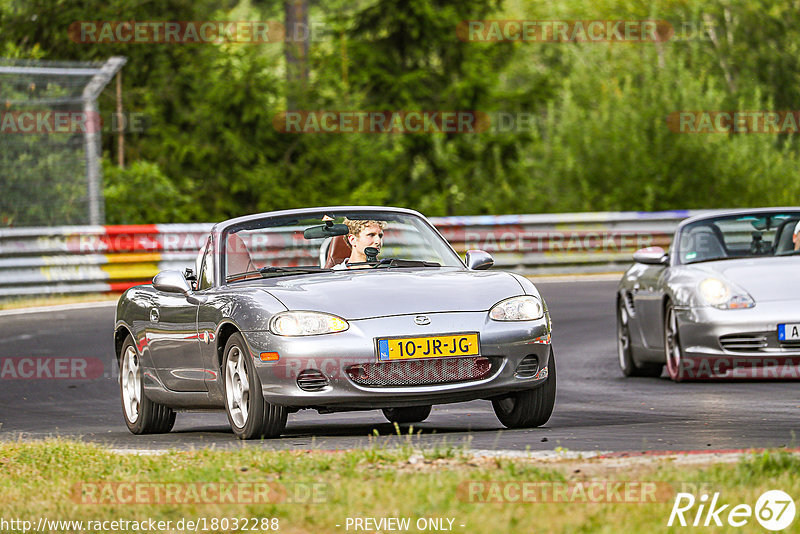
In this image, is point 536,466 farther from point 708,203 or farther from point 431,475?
point 708,203

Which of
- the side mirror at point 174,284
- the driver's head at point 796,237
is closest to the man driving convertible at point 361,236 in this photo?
the side mirror at point 174,284

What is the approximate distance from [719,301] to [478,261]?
9.73 feet

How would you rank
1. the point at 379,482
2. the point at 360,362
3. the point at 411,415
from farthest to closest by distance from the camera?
the point at 411,415 → the point at 360,362 → the point at 379,482

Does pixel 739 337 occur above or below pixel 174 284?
below

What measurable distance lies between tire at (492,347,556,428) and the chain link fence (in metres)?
13.3

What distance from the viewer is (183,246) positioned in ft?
76.0

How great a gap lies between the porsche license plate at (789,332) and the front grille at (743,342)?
0.44ft

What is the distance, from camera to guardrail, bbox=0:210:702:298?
21.7 metres

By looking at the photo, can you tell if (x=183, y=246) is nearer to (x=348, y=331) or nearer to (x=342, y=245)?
(x=342, y=245)

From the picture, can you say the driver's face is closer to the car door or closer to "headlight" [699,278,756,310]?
the car door

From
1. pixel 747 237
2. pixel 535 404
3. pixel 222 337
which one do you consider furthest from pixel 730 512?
pixel 747 237

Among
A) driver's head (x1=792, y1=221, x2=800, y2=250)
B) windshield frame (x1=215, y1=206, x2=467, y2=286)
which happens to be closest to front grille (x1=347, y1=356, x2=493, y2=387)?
windshield frame (x1=215, y1=206, x2=467, y2=286)

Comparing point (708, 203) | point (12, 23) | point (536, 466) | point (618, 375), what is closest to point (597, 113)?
point (708, 203)

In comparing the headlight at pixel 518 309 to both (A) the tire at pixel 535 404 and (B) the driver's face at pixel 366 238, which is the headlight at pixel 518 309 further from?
(B) the driver's face at pixel 366 238
